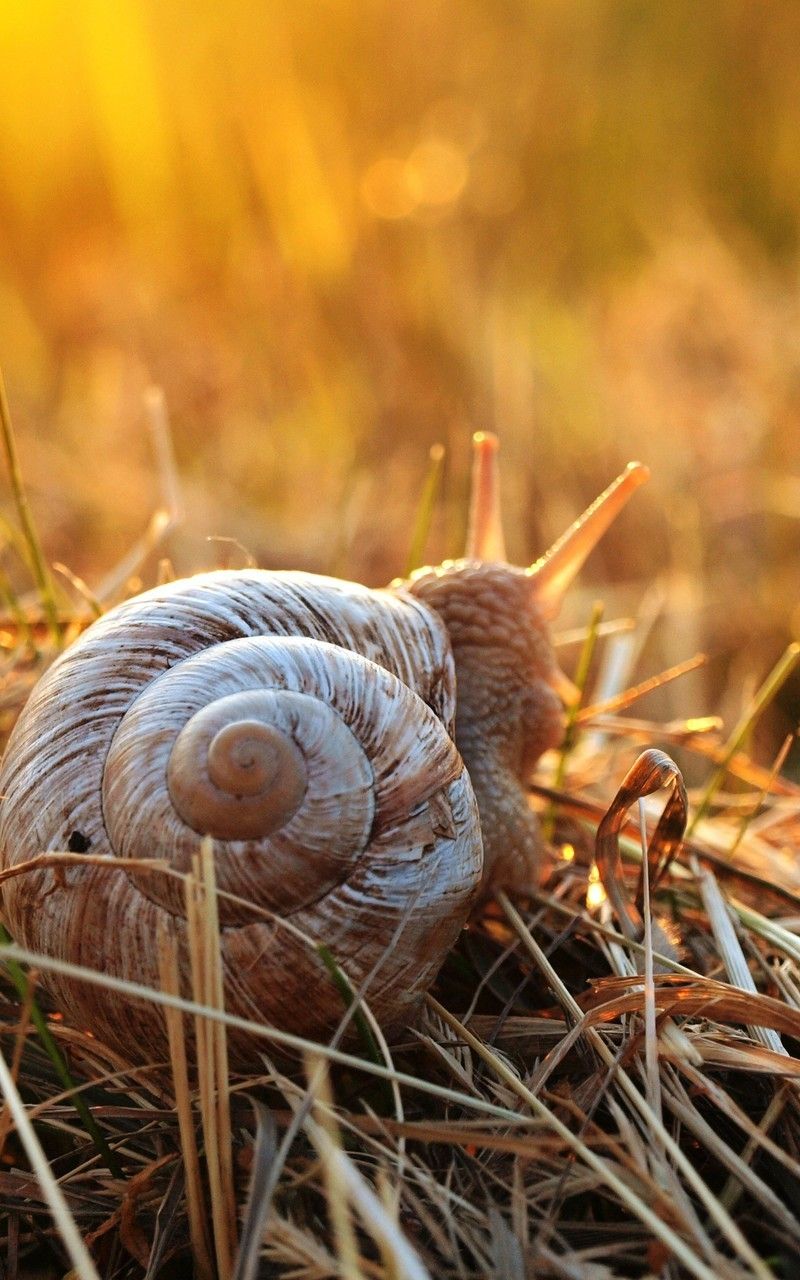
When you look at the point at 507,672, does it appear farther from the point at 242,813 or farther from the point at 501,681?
the point at 242,813

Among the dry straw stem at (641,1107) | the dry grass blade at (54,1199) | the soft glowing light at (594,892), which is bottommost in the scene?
the soft glowing light at (594,892)

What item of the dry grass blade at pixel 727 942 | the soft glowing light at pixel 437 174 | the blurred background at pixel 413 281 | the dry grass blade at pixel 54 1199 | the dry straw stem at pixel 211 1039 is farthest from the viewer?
the soft glowing light at pixel 437 174

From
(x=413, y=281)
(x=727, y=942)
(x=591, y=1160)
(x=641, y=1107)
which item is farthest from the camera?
(x=413, y=281)

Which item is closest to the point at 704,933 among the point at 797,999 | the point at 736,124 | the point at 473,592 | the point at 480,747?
the point at 797,999

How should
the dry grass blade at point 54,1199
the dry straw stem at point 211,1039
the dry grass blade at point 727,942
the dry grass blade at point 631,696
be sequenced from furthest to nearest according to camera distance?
the dry grass blade at point 631,696 < the dry grass blade at point 727,942 < the dry straw stem at point 211,1039 < the dry grass blade at point 54,1199

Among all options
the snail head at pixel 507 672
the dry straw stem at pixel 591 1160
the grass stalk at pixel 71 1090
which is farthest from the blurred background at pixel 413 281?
the grass stalk at pixel 71 1090

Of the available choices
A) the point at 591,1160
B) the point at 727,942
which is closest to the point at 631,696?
the point at 727,942

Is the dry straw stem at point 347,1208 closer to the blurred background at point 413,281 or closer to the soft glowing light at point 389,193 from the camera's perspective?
the blurred background at point 413,281
